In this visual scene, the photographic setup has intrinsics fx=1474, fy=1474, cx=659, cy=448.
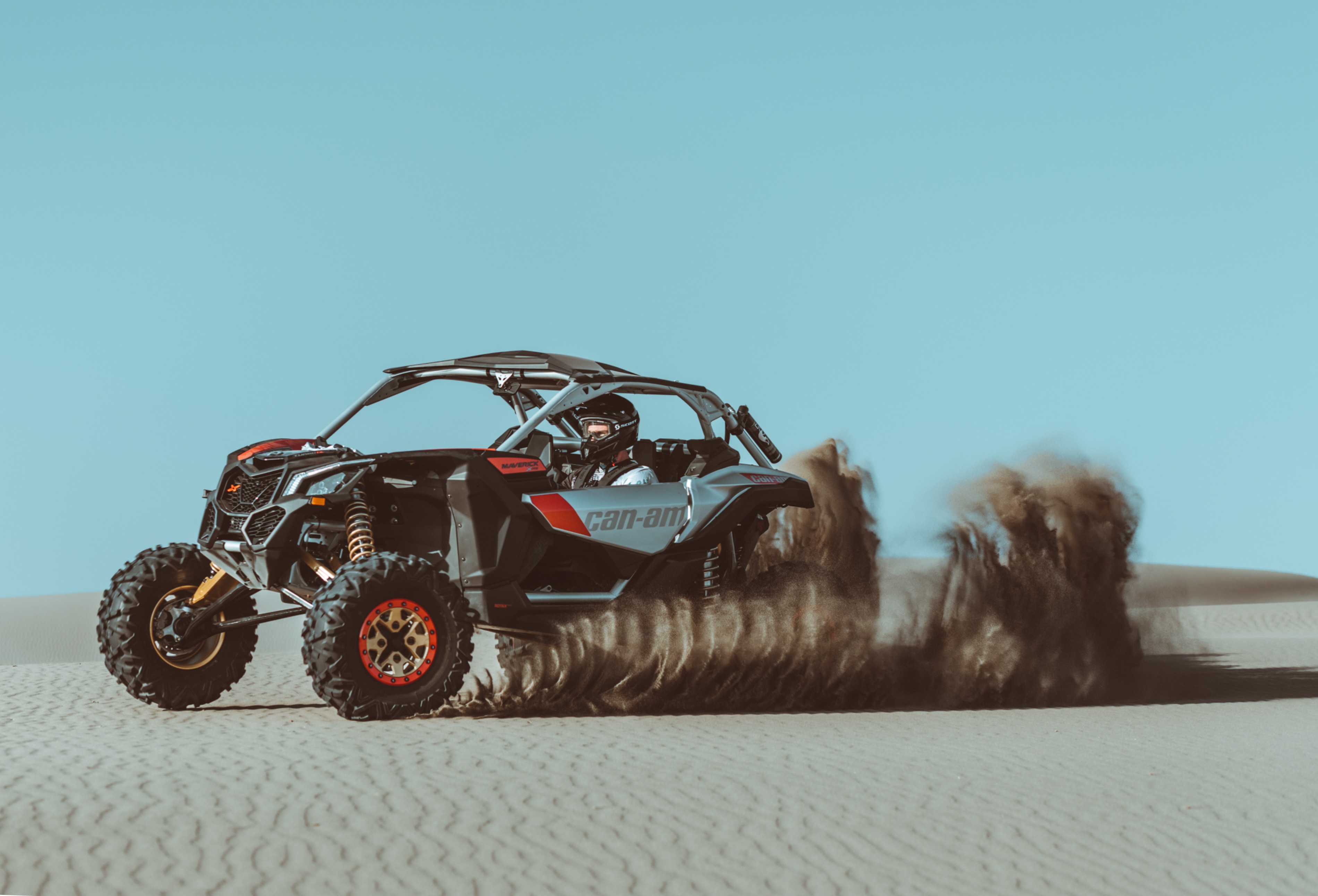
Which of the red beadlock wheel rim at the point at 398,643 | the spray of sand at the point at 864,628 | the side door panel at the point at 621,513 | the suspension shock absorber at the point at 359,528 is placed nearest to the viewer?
the red beadlock wheel rim at the point at 398,643

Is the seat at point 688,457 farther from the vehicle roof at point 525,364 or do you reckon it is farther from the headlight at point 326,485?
the headlight at point 326,485

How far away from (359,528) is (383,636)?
0.85 m

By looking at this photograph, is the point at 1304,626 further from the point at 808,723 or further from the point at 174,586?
the point at 174,586

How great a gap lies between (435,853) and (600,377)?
4.94m

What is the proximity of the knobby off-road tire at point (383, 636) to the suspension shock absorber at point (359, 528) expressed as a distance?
0.32 m

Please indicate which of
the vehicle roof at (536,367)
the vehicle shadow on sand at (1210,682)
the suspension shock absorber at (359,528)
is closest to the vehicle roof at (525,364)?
the vehicle roof at (536,367)

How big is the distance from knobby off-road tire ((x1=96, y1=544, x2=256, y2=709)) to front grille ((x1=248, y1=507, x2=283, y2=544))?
1.17 meters

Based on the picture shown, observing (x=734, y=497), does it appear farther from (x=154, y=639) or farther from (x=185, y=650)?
(x=154, y=639)

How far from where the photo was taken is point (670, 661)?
10.6 m

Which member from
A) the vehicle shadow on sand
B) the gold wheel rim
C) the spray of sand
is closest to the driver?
the spray of sand

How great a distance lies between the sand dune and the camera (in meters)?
5.94

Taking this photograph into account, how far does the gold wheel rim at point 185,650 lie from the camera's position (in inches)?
417

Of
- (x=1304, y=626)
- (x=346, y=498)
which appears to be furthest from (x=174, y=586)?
(x=1304, y=626)

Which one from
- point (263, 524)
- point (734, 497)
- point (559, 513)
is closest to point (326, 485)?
point (263, 524)
